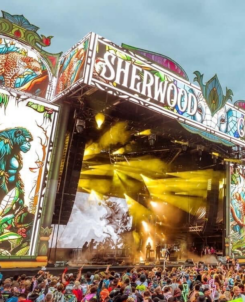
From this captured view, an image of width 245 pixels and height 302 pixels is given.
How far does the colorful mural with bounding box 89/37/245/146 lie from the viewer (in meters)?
11.1

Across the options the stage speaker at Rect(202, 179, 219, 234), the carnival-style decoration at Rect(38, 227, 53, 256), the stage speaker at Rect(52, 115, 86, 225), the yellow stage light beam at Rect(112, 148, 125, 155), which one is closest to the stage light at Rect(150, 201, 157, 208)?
the stage speaker at Rect(202, 179, 219, 234)

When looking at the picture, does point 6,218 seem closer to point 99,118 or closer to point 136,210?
point 99,118

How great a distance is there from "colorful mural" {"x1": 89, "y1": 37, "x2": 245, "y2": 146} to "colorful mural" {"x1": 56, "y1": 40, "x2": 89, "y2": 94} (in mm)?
481

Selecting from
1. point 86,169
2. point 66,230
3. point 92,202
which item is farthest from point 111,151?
point 66,230

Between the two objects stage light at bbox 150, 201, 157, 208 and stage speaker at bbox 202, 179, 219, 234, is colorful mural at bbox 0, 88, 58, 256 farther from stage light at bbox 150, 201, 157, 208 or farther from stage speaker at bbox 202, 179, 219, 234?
stage light at bbox 150, 201, 157, 208

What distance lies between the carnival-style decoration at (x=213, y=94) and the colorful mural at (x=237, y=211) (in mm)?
4630

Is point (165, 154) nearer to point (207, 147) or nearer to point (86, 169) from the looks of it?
point (207, 147)

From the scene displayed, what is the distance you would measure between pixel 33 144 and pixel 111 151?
23.2 ft

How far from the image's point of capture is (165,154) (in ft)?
60.8

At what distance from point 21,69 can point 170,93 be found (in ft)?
19.7

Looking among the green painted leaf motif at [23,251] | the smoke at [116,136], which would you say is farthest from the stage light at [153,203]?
the green painted leaf motif at [23,251]

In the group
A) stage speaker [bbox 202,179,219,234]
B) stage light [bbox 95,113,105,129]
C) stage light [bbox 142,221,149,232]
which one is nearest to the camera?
stage light [bbox 95,113,105,129]

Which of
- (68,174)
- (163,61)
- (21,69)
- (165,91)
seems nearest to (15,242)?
(68,174)

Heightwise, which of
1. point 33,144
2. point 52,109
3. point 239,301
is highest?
point 52,109
